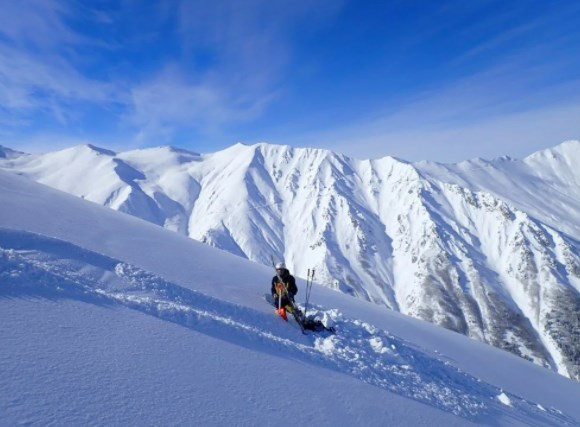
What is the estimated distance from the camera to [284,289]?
15.7 metres

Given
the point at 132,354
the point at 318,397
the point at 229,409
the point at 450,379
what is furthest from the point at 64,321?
the point at 450,379

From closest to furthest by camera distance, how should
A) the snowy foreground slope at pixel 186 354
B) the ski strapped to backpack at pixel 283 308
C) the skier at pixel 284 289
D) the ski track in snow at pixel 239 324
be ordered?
the snowy foreground slope at pixel 186 354 < the ski track in snow at pixel 239 324 < the ski strapped to backpack at pixel 283 308 < the skier at pixel 284 289

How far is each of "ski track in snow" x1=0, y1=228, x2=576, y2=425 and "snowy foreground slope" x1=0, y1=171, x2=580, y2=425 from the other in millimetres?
58

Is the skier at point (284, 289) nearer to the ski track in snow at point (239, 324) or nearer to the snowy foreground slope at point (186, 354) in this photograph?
the snowy foreground slope at point (186, 354)

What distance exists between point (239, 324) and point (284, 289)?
3826 mm

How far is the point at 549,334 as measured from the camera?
186m

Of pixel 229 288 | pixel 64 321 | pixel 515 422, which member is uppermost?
pixel 229 288

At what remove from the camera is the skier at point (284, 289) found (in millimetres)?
15383

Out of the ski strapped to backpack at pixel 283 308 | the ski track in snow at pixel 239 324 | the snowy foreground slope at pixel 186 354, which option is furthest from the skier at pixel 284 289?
the ski track in snow at pixel 239 324

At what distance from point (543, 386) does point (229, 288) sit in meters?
14.9

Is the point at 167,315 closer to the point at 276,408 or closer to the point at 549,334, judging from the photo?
the point at 276,408

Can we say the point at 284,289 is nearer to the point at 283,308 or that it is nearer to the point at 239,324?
the point at 283,308

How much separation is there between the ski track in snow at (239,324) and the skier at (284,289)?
1013 mm

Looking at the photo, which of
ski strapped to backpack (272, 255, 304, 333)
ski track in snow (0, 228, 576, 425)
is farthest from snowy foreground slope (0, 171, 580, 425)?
ski strapped to backpack (272, 255, 304, 333)
